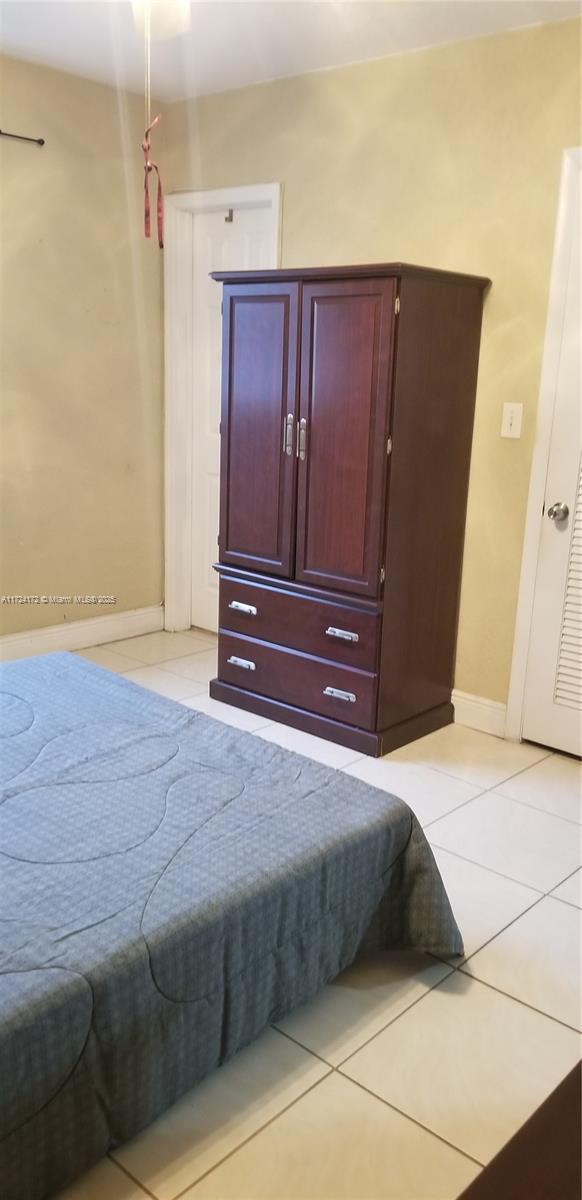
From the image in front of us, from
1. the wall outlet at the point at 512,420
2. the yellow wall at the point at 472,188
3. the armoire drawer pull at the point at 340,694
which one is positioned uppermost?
the yellow wall at the point at 472,188

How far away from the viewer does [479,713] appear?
11.9ft

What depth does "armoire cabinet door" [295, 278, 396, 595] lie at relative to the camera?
306 cm

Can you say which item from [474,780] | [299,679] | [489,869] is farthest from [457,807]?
[299,679]

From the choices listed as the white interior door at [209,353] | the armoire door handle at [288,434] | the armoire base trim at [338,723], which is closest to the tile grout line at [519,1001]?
the armoire base trim at [338,723]

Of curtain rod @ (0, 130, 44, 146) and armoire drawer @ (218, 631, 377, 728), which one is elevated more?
curtain rod @ (0, 130, 44, 146)

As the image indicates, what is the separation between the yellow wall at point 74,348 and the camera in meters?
3.85

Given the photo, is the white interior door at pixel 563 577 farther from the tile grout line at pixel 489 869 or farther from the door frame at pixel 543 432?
the tile grout line at pixel 489 869

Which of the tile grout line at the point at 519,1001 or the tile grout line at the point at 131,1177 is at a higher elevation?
→ the tile grout line at the point at 519,1001

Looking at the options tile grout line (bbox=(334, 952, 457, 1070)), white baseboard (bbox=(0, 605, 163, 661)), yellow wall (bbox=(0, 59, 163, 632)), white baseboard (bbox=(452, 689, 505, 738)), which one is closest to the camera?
tile grout line (bbox=(334, 952, 457, 1070))

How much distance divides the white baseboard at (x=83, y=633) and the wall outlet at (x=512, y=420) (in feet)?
7.00

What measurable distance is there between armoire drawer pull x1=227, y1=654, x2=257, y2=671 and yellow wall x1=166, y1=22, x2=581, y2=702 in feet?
2.69

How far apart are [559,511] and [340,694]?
1.02 meters

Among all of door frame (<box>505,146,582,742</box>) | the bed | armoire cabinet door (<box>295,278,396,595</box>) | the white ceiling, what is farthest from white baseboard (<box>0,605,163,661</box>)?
the white ceiling

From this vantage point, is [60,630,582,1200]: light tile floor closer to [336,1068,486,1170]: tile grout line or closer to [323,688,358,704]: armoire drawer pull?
[336,1068,486,1170]: tile grout line
